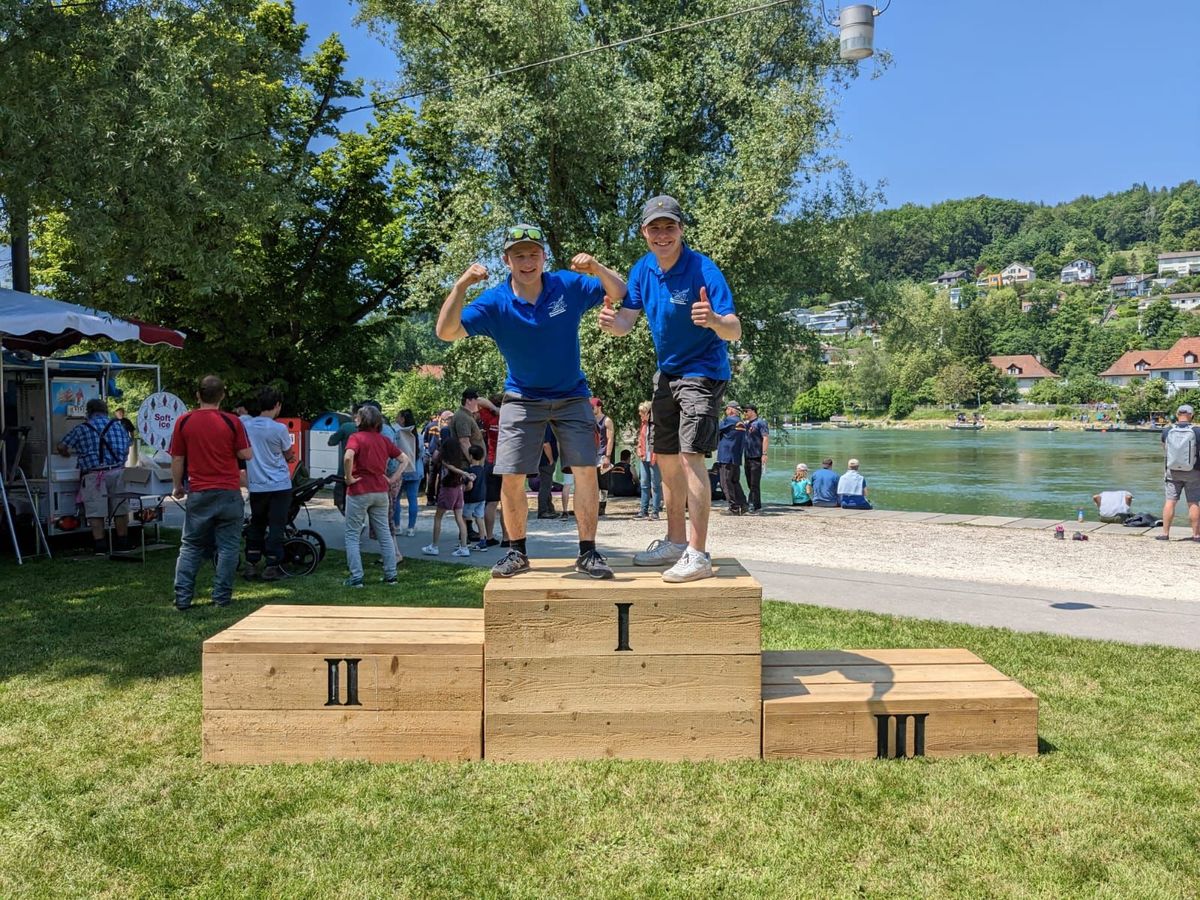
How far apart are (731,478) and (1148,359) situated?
13141 centimetres

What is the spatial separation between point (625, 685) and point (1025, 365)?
483ft

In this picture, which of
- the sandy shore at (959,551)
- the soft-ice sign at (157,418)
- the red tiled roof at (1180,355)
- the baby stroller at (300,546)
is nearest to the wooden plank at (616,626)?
the baby stroller at (300,546)

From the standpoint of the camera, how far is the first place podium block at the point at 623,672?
4215 millimetres

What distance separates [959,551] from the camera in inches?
452

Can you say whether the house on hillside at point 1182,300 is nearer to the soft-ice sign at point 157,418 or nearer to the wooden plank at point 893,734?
the soft-ice sign at point 157,418

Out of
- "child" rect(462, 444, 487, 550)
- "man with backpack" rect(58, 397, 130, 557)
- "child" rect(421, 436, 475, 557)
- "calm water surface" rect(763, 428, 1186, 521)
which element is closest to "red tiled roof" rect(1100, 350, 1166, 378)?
"calm water surface" rect(763, 428, 1186, 521)

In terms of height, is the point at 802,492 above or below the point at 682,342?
below

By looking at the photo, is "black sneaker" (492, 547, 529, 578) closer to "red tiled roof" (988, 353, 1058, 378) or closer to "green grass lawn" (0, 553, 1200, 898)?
"green grass lawn" (0, 553, 1200, 898)

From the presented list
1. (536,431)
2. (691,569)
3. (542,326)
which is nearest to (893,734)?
(691,569)

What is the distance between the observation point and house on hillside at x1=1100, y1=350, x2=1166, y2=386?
406 feet

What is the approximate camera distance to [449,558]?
10.6m

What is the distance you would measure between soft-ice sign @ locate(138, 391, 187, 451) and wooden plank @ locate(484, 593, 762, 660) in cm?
856

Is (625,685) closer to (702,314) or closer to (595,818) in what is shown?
(595,818)

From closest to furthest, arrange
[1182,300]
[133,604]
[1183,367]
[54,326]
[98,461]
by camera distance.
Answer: [133,604] < [54,326] < [98,461] < [1183,367] < [1182,300]
